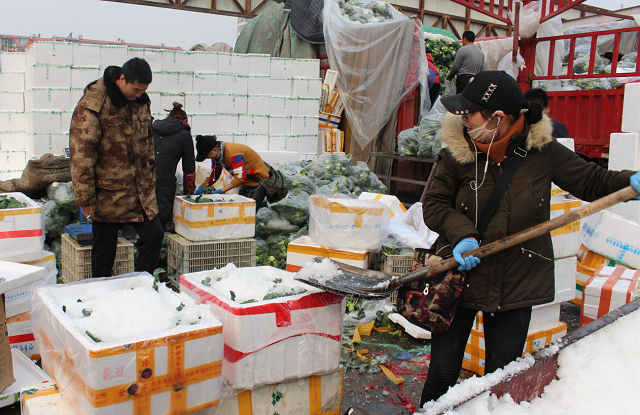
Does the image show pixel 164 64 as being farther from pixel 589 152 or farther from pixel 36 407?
pixel 36 407

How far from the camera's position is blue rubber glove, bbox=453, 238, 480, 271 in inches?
95.7

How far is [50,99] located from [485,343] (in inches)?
274

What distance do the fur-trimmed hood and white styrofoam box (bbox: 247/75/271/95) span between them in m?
6.80

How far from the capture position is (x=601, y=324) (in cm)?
249

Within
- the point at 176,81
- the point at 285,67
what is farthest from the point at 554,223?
the point at 285,67

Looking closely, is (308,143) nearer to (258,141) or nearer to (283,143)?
(283,143)

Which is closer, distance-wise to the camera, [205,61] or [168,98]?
[168,98]

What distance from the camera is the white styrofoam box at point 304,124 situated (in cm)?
941

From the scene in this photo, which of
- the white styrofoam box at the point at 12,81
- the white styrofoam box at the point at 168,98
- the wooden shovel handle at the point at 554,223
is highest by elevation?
the white styrofoam box at the point at 12,81

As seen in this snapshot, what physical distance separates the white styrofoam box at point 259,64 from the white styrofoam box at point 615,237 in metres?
5.69

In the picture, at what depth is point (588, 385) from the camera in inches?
86.4

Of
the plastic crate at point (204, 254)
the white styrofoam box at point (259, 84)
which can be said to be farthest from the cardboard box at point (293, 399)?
the white styrofoam box at point (259, 84)

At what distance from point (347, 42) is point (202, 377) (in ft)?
26.6

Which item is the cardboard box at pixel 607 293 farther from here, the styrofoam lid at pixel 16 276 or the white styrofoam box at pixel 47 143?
the white styrofoam box at pixel 47 143
